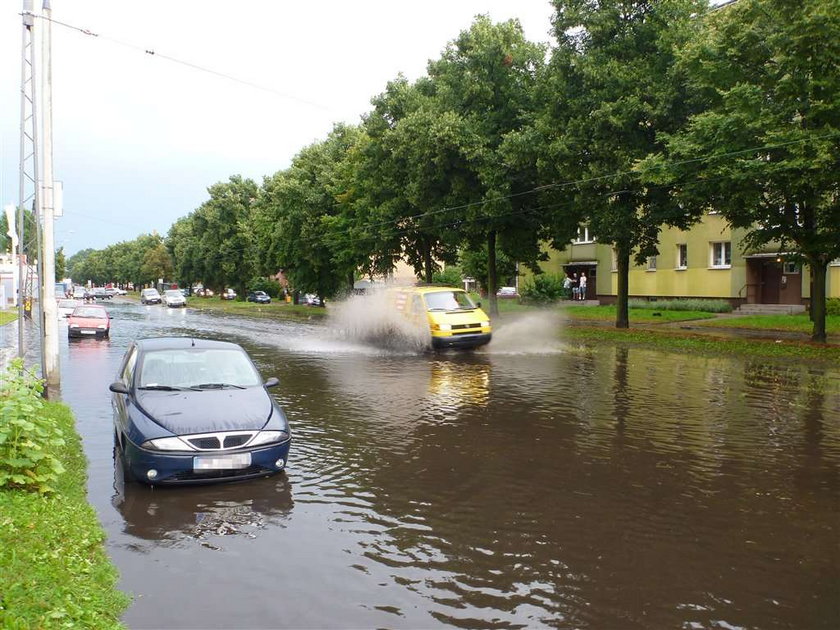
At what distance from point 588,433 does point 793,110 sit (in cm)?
1360

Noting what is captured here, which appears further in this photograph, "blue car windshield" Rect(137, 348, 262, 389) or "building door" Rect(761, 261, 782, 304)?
"building door" Rect(761, 261, 782, 304)

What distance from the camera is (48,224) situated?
553 inches

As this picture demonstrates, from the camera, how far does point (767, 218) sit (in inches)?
824

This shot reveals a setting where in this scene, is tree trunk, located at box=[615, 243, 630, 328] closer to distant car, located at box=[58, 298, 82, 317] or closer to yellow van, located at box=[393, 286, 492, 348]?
yellow van, located at box=[393, 286, 492, 348]

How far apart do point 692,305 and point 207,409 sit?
3297 centimetres

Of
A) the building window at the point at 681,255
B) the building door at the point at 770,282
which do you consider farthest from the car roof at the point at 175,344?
the building window at the point at 681,255

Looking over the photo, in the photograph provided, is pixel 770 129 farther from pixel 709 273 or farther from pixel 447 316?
pixel 709 273

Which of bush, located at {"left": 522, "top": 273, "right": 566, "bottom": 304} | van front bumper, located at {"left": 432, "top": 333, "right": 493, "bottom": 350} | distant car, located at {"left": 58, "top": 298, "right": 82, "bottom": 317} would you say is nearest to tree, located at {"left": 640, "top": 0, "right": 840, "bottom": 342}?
van front bumper, located at {"left": 432, "top": 333, "right": 493, "bottom": 350}

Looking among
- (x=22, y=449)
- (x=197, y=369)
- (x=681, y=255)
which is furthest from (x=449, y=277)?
(x=22, y=449)

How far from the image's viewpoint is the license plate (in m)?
6.96

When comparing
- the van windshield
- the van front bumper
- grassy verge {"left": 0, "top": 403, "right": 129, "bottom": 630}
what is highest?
the van windshield

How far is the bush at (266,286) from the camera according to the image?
81.9 m

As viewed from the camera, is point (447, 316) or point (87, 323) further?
point (87, 323)

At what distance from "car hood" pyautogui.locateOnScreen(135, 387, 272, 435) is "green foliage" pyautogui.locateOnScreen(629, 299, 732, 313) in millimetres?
31937
